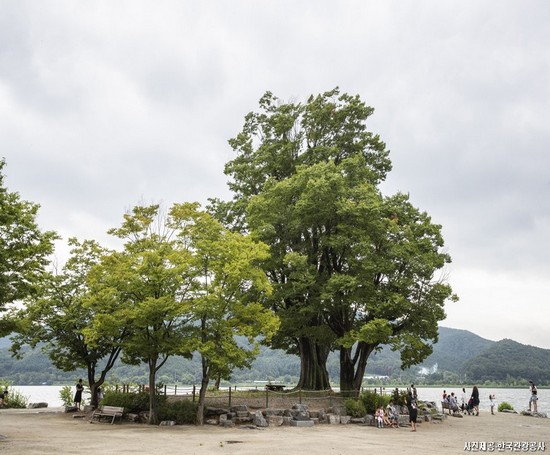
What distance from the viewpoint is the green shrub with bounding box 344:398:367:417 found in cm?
2470

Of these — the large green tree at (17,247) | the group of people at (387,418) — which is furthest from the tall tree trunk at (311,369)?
the large green tree at (17,247)

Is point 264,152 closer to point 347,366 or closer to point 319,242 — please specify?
point 319,242

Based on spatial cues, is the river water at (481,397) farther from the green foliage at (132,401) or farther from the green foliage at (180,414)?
the green foliage at (180,414)

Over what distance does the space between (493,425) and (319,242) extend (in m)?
13.9

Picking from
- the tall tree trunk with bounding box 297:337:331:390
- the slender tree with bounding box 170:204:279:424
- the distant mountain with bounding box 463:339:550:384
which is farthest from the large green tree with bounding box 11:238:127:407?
the distant mountain with bounding box 463:339:550:384

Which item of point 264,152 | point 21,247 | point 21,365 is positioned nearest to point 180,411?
point 21,247

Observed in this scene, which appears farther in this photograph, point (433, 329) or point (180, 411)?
point (433, 329)

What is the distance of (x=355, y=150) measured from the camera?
34.4 m

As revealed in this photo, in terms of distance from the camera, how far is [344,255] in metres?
29.3

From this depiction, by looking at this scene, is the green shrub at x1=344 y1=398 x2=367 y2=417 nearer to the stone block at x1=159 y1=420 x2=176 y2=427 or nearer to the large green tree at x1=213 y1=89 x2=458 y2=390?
the large green tree at x1=213 y1=89 x2=458 y2=390

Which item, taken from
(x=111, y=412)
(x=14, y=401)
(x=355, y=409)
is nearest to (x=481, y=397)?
(x=355, y=409)

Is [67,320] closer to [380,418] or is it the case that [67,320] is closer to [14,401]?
[14,401]

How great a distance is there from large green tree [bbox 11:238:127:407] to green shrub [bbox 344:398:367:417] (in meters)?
12.6

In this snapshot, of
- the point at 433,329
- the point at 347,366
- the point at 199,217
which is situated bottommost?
the point at 347,366
